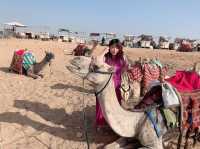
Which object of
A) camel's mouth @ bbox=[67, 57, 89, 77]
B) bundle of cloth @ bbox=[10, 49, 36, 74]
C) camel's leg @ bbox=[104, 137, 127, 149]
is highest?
camel's mouth @ bbox=[67, 57, 89, 77]

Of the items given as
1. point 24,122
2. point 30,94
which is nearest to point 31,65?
point 30,94

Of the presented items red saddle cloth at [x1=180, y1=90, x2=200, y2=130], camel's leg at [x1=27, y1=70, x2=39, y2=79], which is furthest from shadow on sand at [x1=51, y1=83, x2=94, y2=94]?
red saddle cloth at [x1=180, y1=90, x2=200, y2=130]

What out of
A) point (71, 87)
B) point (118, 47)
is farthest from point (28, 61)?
point (118, 47)

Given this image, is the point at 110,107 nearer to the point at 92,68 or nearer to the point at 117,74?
the point at 92,68

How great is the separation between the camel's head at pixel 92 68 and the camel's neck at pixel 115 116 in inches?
6.3

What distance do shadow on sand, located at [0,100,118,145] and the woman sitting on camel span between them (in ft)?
0.90

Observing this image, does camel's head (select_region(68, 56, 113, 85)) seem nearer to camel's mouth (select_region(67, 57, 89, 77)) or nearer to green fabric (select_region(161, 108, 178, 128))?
camel's mouth (select_region(67, 57, 89, 77))

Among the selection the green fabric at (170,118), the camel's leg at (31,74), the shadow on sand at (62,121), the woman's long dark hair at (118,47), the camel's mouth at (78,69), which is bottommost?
the shadow on sand at (62,121)

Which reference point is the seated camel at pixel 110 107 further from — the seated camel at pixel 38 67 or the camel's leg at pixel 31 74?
the seated camel at pixel 38 67

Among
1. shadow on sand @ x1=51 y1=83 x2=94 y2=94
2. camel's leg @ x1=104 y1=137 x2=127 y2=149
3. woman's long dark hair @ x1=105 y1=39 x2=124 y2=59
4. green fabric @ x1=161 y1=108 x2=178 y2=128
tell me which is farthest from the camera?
shadow on sand @ x1=51 y1=83 x2=94 y2=94

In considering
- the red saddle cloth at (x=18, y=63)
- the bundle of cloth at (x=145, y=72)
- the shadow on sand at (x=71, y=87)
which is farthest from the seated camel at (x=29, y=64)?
the bundle of cloth at (x=145, y=72)

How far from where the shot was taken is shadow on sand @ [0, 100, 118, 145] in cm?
631

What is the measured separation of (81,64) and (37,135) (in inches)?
73.4

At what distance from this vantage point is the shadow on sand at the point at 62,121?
20.7 feet
